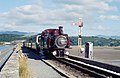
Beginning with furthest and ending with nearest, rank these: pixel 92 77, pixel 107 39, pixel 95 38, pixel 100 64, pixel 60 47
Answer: pixel 107 39, pixel 95 38, pixel 60 47, pixel 100 64, pixel 92 77

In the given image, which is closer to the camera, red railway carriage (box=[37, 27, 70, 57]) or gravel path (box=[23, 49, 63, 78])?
gravel path (box=[23, 49, 63, 78])

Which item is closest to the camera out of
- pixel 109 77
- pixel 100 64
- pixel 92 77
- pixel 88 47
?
pixel 109 77

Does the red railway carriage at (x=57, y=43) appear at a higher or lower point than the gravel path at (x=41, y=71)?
higher

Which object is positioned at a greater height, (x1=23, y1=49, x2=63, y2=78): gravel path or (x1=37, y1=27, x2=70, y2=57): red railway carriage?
(x1=37, y1=27, x2=70, y2=57): red railway carriage

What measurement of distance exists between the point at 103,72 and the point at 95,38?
510 feet

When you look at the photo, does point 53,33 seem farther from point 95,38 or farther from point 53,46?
point 95,38

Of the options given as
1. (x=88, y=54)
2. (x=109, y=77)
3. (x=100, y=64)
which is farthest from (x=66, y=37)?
(x=109, y=77)

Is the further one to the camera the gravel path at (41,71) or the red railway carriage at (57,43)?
the red railway carriage at (57,43)

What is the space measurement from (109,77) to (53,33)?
71.1ft

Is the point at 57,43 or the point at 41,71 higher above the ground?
the point at 57,43

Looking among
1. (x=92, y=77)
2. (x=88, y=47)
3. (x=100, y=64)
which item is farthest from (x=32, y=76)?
(x=88, y=47)

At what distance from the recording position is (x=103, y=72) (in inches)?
809

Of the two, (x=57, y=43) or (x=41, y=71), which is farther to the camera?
(x=57, y=43)

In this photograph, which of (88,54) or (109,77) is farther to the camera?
(88,54)
